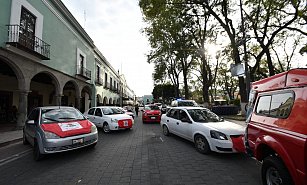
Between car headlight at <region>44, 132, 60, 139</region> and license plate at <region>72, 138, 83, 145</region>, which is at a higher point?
car headlight at <region>44, 132, 60, 139</region>

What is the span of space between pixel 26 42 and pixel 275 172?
12789 millimetres

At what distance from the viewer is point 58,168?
455cm

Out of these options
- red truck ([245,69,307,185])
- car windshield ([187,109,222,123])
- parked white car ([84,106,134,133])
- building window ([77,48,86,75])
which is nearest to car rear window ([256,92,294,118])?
red truck ([245,69,307,185])

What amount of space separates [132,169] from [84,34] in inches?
728

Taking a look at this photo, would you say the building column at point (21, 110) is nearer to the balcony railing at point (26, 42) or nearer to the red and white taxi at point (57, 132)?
the balcony railing at point (26, 42)

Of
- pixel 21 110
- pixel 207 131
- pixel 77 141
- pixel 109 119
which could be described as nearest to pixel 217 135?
pixel 207 131

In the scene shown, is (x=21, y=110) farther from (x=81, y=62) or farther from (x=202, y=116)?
(x=202, y=116)

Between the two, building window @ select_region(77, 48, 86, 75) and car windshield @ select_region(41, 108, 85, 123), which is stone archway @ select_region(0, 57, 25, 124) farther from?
car windshield @ select_region(41, 108, 85, 123)

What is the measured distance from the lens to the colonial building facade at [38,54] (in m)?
9.49

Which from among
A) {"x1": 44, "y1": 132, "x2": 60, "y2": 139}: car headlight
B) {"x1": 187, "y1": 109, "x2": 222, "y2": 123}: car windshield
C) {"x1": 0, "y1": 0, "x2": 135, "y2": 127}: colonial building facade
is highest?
{"x1": 0, "y1": 0, "x2": 135, "y2": 127}: colonial building facade

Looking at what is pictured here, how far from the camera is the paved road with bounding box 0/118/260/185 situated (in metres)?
3.82

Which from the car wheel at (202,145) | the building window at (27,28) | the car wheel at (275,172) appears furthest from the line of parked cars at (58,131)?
the building window at (27,28)

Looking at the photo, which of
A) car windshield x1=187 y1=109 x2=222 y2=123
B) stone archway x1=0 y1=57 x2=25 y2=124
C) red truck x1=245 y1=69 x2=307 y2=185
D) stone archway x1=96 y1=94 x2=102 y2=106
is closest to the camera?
red truck x1=245 y1=69 x2=307 y2=185

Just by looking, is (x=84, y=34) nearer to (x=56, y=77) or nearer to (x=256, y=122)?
(x=56, y=77)
